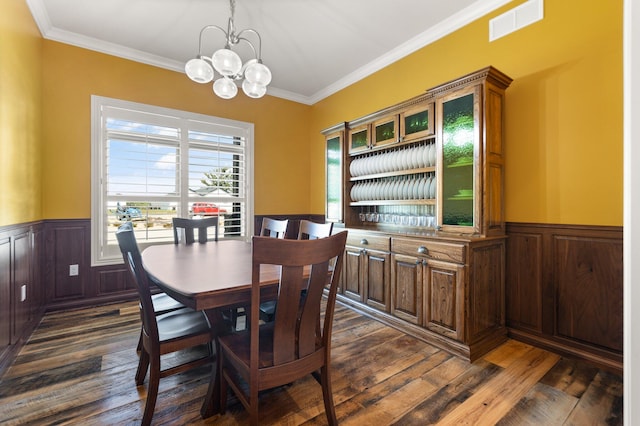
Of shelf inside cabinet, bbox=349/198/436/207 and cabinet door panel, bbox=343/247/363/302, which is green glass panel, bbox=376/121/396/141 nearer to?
shelf inside cabinet, bbox=349/198/436/207

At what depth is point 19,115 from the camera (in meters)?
2.44

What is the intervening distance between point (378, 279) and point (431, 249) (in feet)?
2.33

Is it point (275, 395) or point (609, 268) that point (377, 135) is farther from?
point (275, 395)

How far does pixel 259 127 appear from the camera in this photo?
4488 mm

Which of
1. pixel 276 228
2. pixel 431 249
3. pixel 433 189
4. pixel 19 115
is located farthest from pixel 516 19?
pixel 19 115

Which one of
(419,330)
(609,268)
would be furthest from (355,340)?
(609,268)

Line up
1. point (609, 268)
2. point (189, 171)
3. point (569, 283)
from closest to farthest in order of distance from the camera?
point (609, 268), point (569, 283), point (189, 171)

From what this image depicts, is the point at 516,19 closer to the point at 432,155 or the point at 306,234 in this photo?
the point at 432,155

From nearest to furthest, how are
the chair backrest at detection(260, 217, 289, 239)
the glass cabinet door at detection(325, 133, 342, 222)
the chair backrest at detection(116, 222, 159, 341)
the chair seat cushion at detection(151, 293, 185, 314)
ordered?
the chair backrest at detection(116, 222, 159, 341) < the chair seat cushion at detection(151, 293, 185, 314) < the chair backrest at detection(260, 217, 289, 239) < the glass cabinet door at detection(325, 133, 342, 222)

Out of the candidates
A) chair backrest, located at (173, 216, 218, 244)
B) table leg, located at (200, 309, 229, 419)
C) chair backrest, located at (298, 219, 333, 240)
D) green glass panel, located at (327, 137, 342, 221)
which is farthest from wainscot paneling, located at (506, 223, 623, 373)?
chair backrest, located at (173, 216, 218, 244)

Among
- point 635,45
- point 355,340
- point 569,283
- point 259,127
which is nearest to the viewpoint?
point 635,45

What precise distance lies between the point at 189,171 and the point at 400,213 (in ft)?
9.31

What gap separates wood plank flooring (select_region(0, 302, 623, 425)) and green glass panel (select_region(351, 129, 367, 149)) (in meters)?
2.20

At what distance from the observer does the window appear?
3.41 metres
